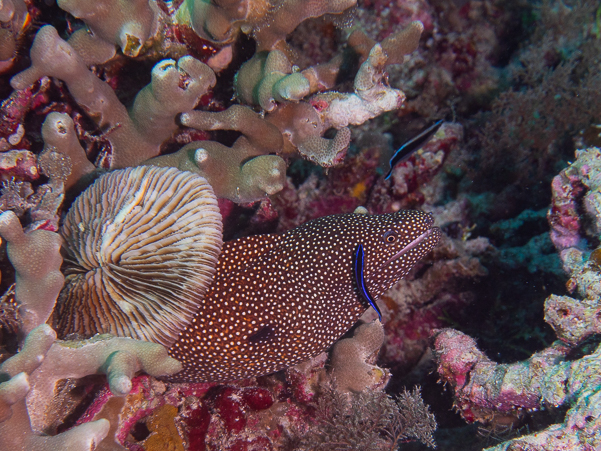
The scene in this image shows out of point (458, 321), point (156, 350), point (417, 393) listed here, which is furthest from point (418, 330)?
point (156, 350)

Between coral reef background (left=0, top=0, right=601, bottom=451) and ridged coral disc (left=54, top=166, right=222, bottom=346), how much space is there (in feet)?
0.62

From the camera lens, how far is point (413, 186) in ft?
16.7

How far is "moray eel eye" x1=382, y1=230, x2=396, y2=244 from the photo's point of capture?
3.30 m

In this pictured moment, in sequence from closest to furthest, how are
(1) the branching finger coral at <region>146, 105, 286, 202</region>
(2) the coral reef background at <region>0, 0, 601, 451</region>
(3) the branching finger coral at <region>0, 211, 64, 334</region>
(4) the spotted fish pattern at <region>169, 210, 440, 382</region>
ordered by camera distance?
(3) the branching finger coral at <region>0, 211, 64, 334</region>, (2) the coral reef background at <region>0, 0, 601, 451</region>, (4) the spotted fish pattern at <region>169, 210, 440, 382</region>, (1) the branching finger coral at <region>146, 105, 286, 202</region>

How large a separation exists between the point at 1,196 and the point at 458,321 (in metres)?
5.38

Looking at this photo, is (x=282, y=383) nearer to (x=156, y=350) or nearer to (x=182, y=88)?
(x=156, y=350)

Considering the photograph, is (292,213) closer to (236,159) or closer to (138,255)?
(236,159)

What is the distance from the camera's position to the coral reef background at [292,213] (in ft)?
8.54

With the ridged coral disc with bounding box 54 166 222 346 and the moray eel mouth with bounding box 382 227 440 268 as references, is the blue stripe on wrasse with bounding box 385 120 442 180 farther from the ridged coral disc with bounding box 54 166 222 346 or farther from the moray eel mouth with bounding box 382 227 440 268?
the ridged coral disc with bounding box 54 166 222 346

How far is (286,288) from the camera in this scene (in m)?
3.28

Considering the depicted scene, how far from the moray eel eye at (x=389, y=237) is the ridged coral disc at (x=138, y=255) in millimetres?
1583

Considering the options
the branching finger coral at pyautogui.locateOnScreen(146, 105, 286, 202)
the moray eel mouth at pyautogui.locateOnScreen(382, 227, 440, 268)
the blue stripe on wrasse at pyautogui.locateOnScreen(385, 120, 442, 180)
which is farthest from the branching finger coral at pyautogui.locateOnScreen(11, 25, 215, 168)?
the moray eel mouth at pyautogui.locateOnScreen(382, 227, 440, 268)

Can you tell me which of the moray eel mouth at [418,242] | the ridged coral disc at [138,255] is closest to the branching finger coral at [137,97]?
the ridged coral disc at [138,255]

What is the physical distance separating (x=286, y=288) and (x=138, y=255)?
4.43ft
